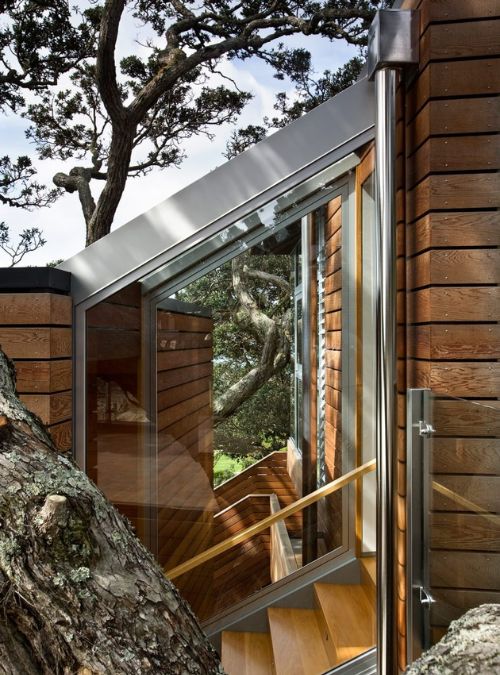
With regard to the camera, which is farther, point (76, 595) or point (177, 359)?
point (177, 359)

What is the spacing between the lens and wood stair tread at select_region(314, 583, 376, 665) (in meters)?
1.94

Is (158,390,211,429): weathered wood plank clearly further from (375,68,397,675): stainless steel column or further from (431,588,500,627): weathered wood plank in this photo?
(431,588,500,627): weathered wood plank

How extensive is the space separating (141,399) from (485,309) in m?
1.23

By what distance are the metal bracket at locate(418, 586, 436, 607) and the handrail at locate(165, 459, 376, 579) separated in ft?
1.54

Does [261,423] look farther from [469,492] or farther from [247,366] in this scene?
[469,492]

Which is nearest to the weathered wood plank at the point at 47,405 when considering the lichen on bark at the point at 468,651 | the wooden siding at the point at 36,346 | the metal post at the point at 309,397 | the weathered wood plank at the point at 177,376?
the wooden siding at the point at 36,346

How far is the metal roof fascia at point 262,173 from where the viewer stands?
198cm

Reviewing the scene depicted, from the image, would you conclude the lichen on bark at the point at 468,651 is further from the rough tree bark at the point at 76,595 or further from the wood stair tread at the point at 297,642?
the wood stair tread at the point at 297,642

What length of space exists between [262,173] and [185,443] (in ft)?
3.36

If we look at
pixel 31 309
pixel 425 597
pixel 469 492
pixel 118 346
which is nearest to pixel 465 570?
pixel 469 492

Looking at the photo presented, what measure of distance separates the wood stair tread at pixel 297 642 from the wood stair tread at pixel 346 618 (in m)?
0.04

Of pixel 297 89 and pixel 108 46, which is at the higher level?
pixel 297 89

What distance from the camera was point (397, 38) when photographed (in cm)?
185

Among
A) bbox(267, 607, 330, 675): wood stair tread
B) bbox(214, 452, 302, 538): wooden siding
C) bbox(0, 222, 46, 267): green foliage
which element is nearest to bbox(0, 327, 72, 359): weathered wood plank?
bbox(214, 452, 302, 538): wooden siding
